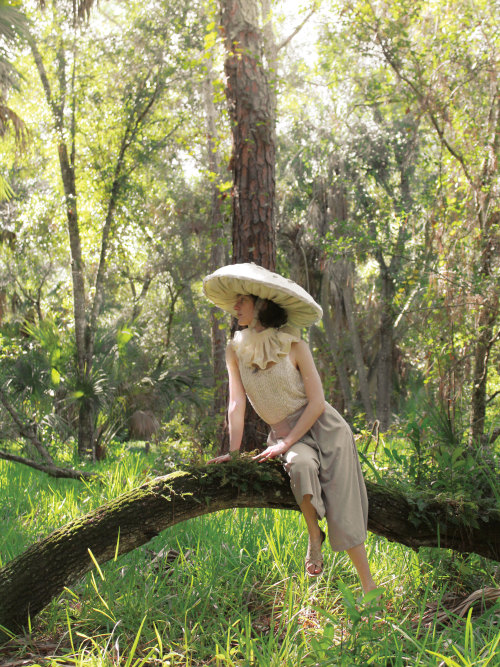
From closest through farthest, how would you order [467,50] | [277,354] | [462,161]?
[277,354]
[462,161]
[467,50]

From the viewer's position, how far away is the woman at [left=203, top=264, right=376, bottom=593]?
3340mm

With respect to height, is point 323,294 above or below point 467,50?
below

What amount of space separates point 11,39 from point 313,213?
10119 millimetres

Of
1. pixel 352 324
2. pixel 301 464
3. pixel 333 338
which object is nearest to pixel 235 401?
pixel 301 464

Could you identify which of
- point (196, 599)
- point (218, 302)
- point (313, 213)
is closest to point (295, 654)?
point (196, 599)

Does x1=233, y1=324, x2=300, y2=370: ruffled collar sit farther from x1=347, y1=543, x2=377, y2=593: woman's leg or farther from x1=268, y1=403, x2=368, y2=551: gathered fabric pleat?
x1=347, y1=543, x2=377, y2=593: woman's leg

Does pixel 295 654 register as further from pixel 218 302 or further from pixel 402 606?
pixel 218 302

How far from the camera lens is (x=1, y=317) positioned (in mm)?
15281

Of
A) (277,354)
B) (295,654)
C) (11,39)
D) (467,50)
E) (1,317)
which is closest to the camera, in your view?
(295,654)

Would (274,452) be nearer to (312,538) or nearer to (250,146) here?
(312,538)

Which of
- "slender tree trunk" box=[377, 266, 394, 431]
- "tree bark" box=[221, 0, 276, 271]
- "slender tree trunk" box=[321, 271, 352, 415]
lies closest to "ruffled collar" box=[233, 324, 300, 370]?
"tree bark" box=[221, 0, 276, 271]

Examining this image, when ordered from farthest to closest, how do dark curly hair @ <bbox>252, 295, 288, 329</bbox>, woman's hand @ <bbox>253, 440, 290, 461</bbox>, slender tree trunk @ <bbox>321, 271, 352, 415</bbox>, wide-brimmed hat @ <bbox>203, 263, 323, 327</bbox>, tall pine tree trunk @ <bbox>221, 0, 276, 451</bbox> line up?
slender tree trunk @ <bbox>321, 271, 352, 415</bbox>, tall pine tree trunk @ <bbox>221, 0, 276, 451</bbox>, dark curly hair @ <bbox>252, 295, 288, 329</bbox>, wide-brimmed hat @ <bbox>203, 263, 323, 327</bbox>, woman's hand @ <bbox>253, 440, 290, 461</bbox>

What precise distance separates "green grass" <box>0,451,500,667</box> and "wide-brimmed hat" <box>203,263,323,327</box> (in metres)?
1.24

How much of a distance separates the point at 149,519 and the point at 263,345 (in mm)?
1156
